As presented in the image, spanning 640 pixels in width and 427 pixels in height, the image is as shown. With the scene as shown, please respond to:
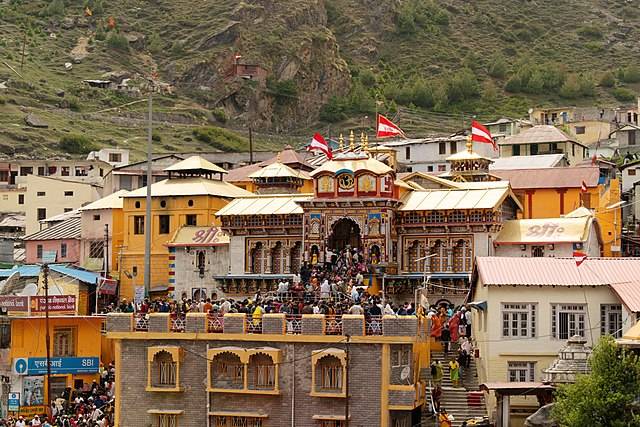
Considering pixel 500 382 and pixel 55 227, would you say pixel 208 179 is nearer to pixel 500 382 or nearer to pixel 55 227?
pixel 55 227

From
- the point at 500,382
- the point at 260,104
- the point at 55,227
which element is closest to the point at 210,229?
the point at 55,227

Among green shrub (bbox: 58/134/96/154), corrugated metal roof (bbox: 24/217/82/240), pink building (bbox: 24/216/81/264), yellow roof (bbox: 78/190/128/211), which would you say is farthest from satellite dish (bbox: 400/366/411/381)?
green shrub (bbox: 58/134/96/154)

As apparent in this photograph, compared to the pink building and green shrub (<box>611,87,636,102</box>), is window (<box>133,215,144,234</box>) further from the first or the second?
green shrub (<box>611,87,636,102</box>)

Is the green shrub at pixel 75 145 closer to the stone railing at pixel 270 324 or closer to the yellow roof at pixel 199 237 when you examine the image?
the yellow roof at pixel 199 237

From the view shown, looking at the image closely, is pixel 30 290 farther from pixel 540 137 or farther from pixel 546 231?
pixel 540 137

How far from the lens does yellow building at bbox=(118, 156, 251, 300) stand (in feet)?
264

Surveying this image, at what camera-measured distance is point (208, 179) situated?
8381 centimetres

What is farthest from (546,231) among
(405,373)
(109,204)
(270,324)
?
(109,204)

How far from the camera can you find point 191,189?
81.3 meters

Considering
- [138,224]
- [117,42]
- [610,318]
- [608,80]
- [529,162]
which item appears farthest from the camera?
[117,42]

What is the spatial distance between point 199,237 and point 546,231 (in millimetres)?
17968

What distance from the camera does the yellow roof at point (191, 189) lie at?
81000mm

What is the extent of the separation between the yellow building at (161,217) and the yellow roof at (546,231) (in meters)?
17.6

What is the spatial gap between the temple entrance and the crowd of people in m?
11.6
